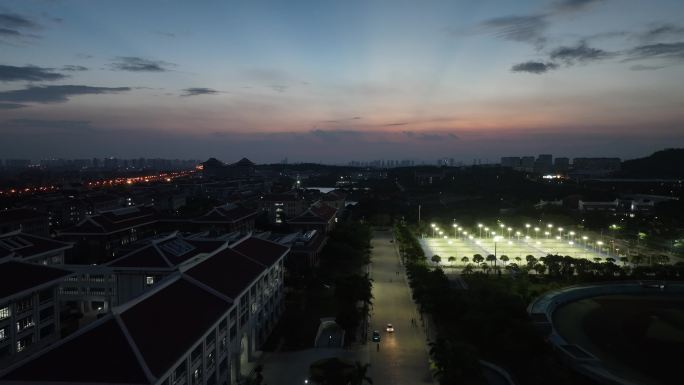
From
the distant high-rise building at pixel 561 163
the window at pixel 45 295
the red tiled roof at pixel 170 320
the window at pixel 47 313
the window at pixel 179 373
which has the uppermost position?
the distant high-rise building at pixel 561 163

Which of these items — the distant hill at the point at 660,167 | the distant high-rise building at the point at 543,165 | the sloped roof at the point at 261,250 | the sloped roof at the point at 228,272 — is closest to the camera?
the sloped roof at the point at 228,272

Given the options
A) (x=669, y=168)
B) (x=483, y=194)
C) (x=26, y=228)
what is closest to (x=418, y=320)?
(x=26, y=228)

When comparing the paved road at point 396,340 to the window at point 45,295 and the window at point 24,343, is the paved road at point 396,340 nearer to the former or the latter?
the window at point 24,343

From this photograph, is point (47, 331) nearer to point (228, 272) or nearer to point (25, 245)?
point (25, 245)

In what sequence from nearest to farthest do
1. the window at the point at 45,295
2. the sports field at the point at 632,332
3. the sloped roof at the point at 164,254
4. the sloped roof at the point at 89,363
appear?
the sloped roof at the point at 89,363
the sports field at the point at 632,332
the window at the point at 45,295
the sloped roof at the point at 164,254

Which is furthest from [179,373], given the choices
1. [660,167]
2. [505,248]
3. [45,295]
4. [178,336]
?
[660,167]

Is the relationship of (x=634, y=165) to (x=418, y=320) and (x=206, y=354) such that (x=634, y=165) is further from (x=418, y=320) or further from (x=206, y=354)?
(x=206, y=354)

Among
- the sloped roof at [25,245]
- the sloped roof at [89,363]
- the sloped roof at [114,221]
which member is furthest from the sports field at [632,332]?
the sloped roof at [114,221]

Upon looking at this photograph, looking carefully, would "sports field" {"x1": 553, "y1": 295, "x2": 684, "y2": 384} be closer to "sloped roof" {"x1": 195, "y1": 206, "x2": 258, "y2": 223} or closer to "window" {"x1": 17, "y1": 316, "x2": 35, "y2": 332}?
"window" {"x1": 17, "y1": 316, "x2": 35, "y2": 332}
